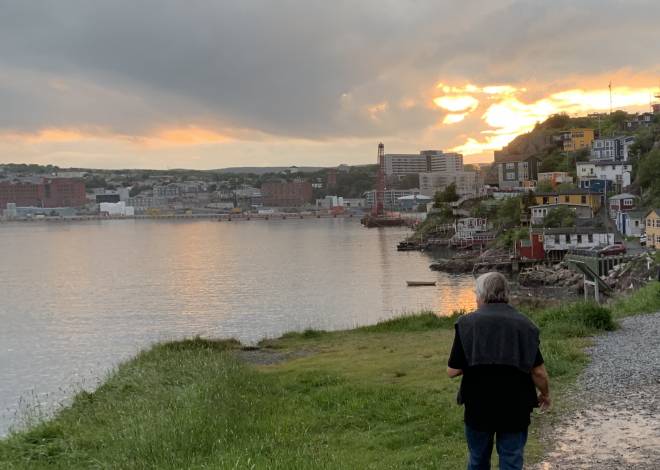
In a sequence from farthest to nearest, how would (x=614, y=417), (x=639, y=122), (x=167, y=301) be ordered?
1. (x=639, y=122)
2. (x=167, y=301)
3. (x=614, y=417)

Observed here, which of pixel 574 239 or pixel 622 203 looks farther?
pixel 622 203

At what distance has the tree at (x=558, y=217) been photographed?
2286 inches

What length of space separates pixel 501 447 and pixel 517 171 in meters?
102

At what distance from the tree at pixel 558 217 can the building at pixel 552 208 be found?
18.8 inches

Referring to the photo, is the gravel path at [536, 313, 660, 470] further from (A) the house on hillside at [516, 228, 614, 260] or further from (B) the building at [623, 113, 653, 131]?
(B) the building at [623, 113, 653, 131]

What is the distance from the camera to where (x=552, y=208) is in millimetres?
60688

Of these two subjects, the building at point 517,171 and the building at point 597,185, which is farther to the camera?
the building at point 517,171

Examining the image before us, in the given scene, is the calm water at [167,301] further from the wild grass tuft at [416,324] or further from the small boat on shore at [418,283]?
the wild grass tuft at [416,324]

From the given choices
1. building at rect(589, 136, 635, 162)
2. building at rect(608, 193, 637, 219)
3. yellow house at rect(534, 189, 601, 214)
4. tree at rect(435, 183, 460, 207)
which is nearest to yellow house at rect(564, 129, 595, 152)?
building at rect(589, 136, 635, 162)

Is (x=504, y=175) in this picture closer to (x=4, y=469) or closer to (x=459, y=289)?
(x=459, y=289)

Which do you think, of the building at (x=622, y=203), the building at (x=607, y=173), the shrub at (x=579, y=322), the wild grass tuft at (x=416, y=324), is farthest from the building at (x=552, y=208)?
the shrub at (x=579, y=322)

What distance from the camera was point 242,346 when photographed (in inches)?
700

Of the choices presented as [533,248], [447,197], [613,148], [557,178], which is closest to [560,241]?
[533,248]

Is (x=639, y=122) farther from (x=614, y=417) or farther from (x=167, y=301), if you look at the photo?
(x=614, y=417)
